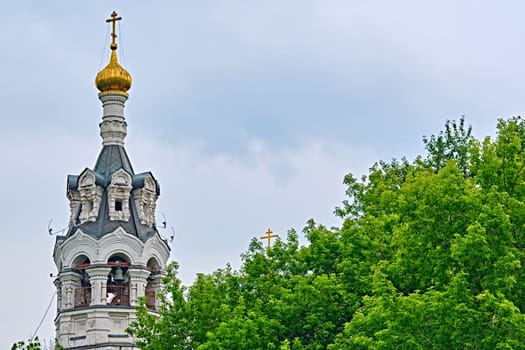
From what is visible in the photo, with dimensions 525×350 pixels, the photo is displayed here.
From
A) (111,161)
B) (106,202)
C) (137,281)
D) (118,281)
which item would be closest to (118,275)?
(118,281)

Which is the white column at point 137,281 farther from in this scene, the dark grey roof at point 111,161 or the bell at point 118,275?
the dark grey roof at point 111,161

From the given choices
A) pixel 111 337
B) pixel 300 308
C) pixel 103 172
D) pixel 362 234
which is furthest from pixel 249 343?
pixel 103 172

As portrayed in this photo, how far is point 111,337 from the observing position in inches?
1962

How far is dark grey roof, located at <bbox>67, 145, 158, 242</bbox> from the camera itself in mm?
51438

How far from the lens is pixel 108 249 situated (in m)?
50.7

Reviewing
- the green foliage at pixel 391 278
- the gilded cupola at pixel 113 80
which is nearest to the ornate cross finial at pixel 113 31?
the gilded cupola at pixel 113 80

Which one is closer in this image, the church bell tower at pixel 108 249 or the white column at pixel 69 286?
the church bell tower at pixel 108 249

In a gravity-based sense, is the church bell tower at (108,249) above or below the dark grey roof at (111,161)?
below

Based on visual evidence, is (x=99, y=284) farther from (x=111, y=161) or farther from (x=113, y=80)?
(x=113, y=80)

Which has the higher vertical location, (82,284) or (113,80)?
(113,80)

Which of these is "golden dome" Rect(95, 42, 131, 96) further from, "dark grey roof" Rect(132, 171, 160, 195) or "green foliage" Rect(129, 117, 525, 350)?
"green foliage" Rect(129, 117, 525, 350)

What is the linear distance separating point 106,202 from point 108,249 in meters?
2.29

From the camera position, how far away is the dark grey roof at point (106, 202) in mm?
51438

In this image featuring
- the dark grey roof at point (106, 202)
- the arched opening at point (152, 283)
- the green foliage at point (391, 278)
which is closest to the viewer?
the green foliage at point (391, 278)
